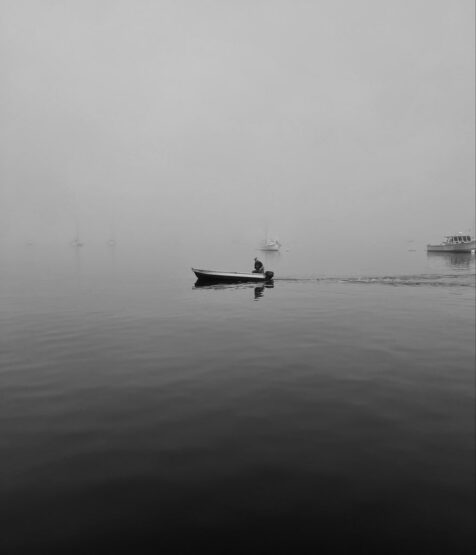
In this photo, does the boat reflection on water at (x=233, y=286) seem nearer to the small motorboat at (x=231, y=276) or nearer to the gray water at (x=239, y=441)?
the small motorboat at (x=231, y=276)

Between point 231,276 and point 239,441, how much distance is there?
3921 cm

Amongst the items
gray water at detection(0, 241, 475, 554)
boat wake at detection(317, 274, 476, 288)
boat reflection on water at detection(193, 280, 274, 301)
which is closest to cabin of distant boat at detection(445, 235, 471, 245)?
boat wake at detection(317, 274, 476, 288)

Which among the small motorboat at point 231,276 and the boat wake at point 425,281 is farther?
the small motorboat at point 231,276

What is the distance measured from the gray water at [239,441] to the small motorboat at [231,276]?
84.5 feet

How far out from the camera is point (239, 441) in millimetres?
10141

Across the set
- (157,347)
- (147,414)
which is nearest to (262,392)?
(147,414)

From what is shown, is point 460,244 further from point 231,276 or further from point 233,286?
point 233,286

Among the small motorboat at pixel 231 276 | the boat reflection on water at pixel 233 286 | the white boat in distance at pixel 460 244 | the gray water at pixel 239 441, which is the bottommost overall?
the gray water at pixel 239 441

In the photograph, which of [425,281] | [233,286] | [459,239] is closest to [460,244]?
[459,239]

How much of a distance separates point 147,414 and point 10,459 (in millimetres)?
3847

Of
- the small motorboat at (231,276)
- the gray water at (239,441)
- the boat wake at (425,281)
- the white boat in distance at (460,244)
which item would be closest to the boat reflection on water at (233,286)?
the small motorboat at (231,276)

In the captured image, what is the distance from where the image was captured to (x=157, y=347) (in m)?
20.1

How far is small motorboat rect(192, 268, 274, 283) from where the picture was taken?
4878cm

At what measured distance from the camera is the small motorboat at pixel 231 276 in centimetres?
4878
